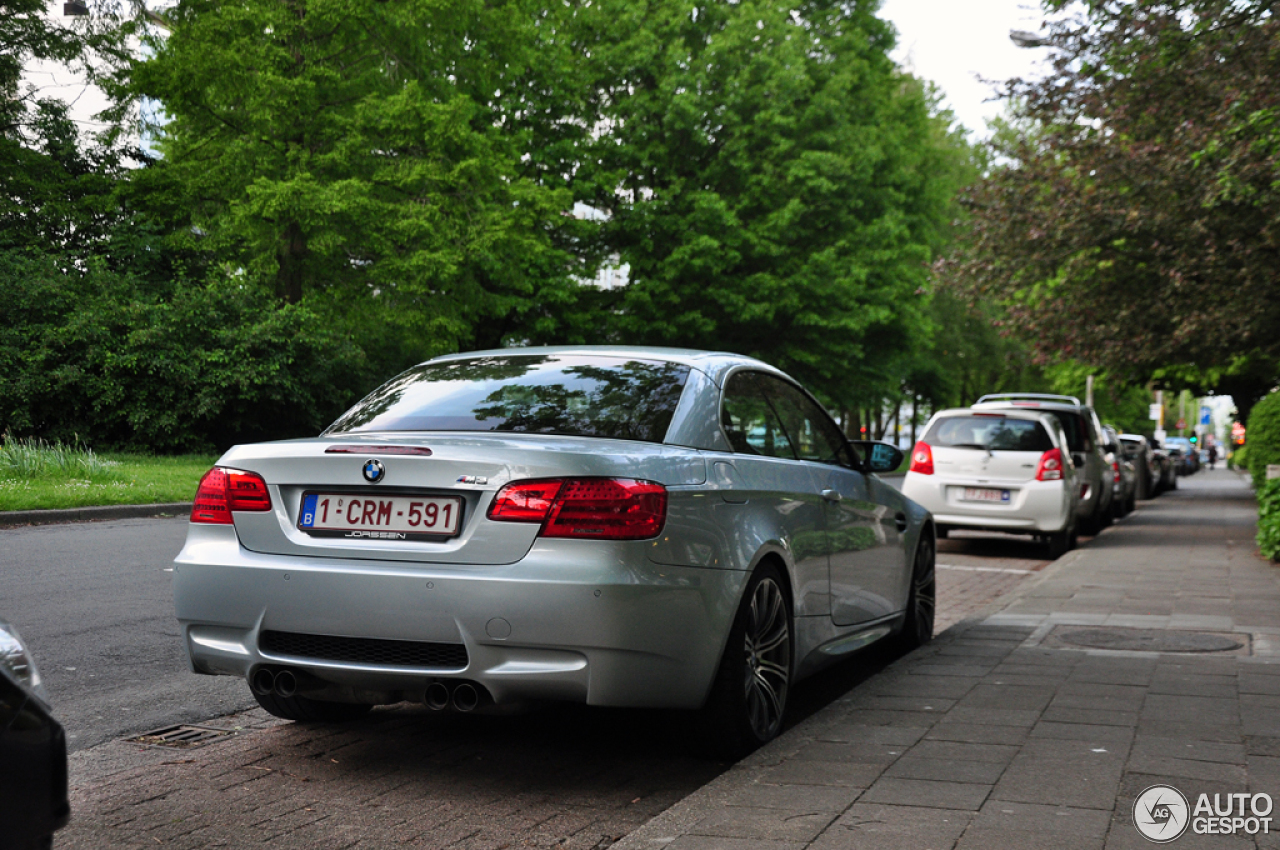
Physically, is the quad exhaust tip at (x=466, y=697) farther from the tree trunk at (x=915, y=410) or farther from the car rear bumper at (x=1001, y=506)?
the tree trunk at (x=915, y=410)

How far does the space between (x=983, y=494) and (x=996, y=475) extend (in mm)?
263

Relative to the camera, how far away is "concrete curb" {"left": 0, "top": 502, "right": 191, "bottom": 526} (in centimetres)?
1313

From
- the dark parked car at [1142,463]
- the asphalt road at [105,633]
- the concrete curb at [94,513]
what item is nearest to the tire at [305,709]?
the asphalt road at [105,633]

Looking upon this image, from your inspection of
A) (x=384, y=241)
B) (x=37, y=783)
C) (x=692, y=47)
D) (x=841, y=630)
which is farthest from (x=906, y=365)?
(x=37, y=783)

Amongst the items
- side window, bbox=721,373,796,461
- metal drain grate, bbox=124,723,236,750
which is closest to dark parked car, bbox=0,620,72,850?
metal drain grate, bbox=124,723,236,750

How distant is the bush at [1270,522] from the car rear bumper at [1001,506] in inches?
87.3

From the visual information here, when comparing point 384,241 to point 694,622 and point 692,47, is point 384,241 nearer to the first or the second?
point 692,47

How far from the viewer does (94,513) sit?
1406 cm

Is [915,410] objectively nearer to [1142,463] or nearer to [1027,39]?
[1142,463]

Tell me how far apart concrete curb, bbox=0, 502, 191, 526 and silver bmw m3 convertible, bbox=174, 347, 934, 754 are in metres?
9.18

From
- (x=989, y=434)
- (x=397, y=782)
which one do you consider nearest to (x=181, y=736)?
(x=397, y=782)

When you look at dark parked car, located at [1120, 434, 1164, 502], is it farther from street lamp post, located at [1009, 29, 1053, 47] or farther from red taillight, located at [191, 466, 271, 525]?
red taillight, located at [191, 466, 271, 525]

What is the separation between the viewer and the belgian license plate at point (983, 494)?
580 inches

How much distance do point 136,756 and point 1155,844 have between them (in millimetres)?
3546
